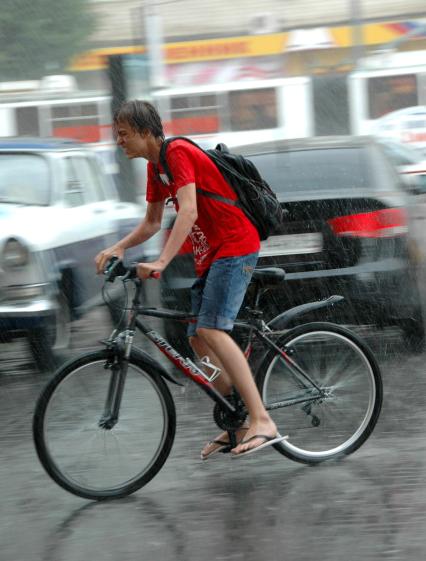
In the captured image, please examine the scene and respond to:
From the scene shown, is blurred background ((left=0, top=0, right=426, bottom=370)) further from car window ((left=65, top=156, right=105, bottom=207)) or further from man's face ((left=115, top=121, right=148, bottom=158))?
man's face ((left=115, top=121, right=148, bottom=158))

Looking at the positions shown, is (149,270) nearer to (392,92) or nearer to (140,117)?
(140,117)

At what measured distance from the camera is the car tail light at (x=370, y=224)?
7.15 metres

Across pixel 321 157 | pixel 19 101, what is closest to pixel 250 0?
pixel 19 101

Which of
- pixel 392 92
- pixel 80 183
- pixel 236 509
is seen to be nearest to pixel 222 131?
pixel 392 92

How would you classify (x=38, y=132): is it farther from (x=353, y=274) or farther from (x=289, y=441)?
(x=289, y=441)

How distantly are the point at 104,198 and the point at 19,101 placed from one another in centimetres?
1428

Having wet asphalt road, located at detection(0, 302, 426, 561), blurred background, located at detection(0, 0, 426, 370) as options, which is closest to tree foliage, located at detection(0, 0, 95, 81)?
blurred background, located at detection(0, 0, 426, 370)

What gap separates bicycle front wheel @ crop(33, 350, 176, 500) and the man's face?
854mm

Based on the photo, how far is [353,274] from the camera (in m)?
7.20

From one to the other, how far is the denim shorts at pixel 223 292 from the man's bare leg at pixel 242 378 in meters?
0.04

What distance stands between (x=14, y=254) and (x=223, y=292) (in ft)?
9.77

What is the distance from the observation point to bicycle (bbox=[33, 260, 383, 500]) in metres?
4.82

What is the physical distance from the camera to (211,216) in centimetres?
492

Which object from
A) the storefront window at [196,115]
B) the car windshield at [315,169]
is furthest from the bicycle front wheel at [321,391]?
the storefront window at [196,115]
